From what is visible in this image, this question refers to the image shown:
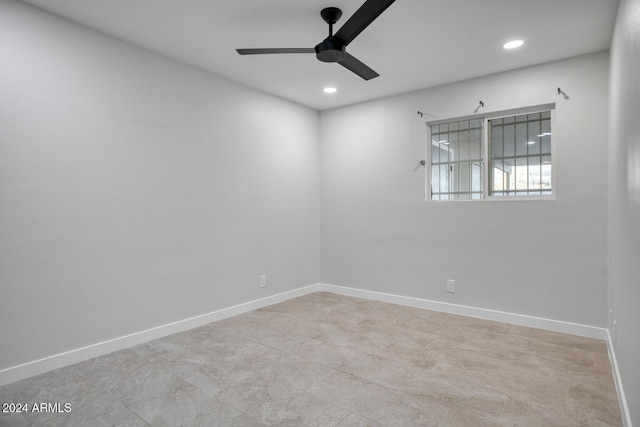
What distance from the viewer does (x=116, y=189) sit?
2871mm

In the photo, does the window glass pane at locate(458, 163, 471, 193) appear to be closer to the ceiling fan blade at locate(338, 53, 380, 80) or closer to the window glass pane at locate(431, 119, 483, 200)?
the window glass pane at locate(431, 119, 483, 200)

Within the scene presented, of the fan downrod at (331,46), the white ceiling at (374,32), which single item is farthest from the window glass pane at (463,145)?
the fan downrod at (331,46)

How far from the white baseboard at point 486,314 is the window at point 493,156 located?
119cm

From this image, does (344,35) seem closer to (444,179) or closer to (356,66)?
(356,66)

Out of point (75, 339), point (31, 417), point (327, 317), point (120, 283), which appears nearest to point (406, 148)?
point (327, 317)

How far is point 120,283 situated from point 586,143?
417 cm

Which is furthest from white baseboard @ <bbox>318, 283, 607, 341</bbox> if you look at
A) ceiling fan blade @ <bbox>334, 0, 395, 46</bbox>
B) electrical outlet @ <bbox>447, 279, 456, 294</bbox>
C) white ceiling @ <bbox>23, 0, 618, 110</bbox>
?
ceiling fan blade @ <bbox>334, 0, 395, 46</bbox>

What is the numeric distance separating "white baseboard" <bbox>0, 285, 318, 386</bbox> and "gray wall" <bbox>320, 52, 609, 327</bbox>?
152 centimetres

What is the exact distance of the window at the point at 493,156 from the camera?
11.3 feet

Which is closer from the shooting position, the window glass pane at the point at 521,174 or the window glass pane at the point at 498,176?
the window glass pane at the point at 521,174

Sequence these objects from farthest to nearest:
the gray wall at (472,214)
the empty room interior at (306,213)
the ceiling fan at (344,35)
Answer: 1. the gray wall at (472,214)
2. the empty room interior at (306,213)
3. the ceiling fan at (344,35)

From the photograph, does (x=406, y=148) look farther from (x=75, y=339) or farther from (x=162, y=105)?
(x=75, y=339)

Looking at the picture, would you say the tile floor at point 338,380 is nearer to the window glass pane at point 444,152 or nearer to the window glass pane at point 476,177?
the window glass pane at point 476,177

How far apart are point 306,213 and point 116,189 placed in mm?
2403
